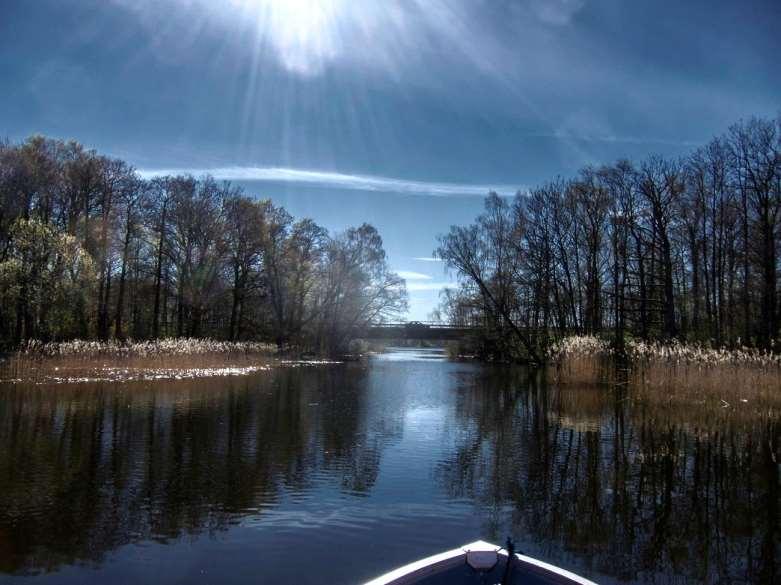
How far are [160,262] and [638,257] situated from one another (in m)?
27.2

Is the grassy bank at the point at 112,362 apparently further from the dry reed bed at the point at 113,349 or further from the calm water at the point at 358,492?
the calm water at the point at 358,492

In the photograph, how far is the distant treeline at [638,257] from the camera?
2859 cm

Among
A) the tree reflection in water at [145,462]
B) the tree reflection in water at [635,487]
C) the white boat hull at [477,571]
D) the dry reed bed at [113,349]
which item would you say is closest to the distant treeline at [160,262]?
the dry reed bed at [113,349]

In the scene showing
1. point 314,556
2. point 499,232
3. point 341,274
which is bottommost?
point 314,556

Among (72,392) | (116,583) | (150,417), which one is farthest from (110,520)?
(72,392)

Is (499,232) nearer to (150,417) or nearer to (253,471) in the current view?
(150,417)

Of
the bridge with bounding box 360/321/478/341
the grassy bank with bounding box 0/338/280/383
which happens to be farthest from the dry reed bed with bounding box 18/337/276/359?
the bridge with bounding box 360/321/478/341

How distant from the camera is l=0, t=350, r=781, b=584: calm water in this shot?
18.4ft

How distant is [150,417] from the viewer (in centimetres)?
1311

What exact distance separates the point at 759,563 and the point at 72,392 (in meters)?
15.8

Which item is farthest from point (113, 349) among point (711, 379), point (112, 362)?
point (711, 379)

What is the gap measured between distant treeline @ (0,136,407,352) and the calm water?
533 inches

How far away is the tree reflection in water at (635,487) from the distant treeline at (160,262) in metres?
20.4

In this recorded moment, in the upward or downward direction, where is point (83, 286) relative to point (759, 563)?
upward
